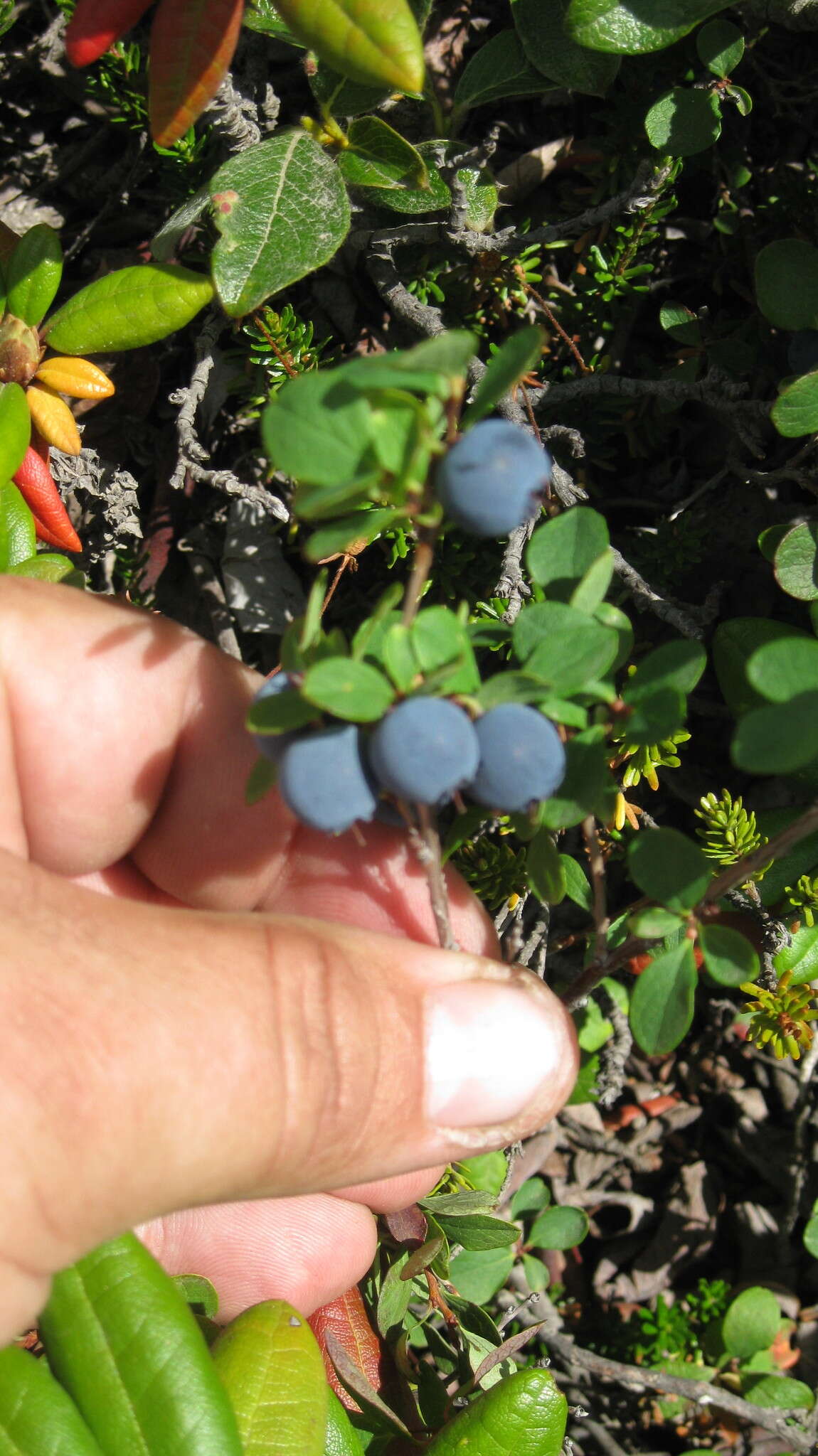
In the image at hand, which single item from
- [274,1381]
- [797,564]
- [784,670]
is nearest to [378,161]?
[797,564]

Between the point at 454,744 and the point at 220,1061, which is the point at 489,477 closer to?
the point at 454,744

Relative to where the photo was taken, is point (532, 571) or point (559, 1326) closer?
point (532, 571)

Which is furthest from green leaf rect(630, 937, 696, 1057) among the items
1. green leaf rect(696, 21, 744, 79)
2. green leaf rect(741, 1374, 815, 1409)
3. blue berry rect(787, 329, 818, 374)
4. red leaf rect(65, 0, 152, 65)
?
green leaf rect(741, 1374, 815, 1409)

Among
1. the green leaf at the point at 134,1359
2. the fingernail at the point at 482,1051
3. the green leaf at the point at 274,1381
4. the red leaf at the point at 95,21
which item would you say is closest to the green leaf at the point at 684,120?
the red leaf at the point at 95,21

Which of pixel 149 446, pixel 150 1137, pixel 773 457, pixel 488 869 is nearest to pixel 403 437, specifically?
pixel 150 1137

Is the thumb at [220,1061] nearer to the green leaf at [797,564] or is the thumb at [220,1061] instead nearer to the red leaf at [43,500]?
the green leaf at [797,564]

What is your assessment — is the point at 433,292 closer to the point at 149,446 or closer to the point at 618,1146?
the point at 149,446

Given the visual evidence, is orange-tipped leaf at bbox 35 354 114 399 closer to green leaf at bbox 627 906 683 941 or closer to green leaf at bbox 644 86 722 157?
green leaf at bbox 644 86 722 157
